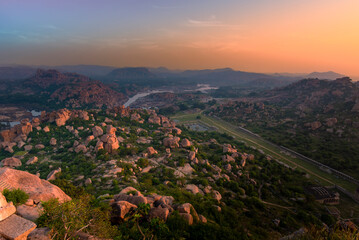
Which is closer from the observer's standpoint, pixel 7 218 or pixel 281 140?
pixel 7 218

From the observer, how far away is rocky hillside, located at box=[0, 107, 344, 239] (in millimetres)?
13703

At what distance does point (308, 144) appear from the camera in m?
58.3

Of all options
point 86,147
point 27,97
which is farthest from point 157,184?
point 27,97

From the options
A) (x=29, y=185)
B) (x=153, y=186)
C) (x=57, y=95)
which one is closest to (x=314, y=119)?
(x=153, y=186)

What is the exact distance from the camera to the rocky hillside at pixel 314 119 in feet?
170

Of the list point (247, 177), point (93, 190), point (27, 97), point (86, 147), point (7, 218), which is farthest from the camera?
point (27, 97)

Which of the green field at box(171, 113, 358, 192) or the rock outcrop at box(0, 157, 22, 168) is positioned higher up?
the rock outcrop at box(0, 157, 22, 168)

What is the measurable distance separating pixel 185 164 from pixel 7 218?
31787 mm

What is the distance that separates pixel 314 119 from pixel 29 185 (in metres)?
98.3

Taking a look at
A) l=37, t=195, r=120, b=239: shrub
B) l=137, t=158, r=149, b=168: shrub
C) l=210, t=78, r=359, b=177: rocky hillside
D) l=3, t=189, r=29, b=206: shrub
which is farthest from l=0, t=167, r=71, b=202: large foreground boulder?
l=210, t=78, r=359, b=177: rocky hillside

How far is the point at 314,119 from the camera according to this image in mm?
76312

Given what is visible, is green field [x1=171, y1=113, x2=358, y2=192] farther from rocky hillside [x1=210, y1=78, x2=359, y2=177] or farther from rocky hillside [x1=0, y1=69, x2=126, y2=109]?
rocky hillside [x1=0, y1=69, x2=126, y2=109]

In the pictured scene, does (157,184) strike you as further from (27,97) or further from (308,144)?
(27,97)

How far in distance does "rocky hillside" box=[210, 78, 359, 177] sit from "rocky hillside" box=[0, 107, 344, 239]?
1835 cm
